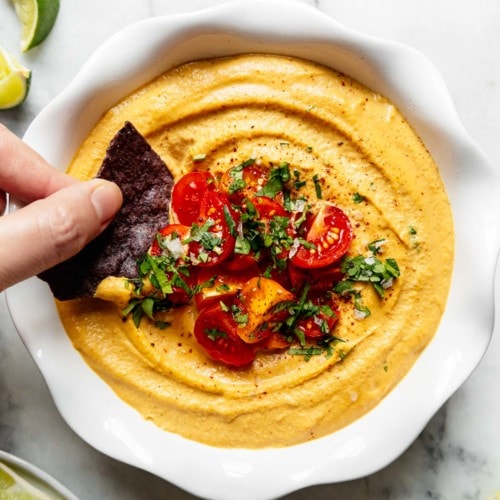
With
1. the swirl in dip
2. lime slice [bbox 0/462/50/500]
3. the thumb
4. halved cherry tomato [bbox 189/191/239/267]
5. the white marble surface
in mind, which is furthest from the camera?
the white marble surface

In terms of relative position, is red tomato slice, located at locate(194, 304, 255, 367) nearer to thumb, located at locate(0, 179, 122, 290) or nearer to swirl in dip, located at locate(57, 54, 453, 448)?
swirl in dip, located at locate(57, 54, 453, 448)

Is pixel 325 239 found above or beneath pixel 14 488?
above

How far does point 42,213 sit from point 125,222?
1.61 ft

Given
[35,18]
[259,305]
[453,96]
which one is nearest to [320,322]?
[259,305]

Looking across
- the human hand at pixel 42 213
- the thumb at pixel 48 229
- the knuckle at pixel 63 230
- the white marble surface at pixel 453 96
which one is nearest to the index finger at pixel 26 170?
the human hand at pixel 42 213

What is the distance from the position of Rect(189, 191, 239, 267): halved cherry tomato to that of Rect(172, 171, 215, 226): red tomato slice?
0.06 meters

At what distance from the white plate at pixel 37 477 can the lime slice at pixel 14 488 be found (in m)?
0.02

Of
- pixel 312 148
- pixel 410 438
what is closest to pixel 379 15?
pixel 312 148

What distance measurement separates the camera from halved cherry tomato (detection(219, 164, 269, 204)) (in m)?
3.12

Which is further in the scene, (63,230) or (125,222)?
(125,222)

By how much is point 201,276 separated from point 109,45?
1112 mm

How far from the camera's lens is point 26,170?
10.0 ft

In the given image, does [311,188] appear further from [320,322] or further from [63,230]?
[63,230]

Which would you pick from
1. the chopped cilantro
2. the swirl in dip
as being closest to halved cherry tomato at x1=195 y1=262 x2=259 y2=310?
the swirl in dip
